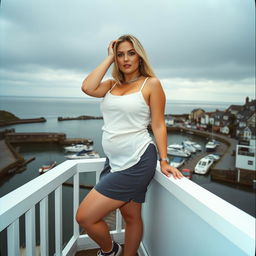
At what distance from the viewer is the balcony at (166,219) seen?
608 millimetres

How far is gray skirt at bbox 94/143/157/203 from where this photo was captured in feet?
3.24

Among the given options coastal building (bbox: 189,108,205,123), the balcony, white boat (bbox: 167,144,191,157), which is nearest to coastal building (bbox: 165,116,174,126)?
coastal building (bbox: 189,108,205,123)

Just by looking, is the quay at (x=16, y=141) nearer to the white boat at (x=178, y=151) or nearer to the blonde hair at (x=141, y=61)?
the white boat at (x=178, y=151)

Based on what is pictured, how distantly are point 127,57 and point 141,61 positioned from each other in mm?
93

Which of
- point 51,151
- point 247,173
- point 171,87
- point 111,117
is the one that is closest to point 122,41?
point 111,117

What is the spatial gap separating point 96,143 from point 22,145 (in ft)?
26.4

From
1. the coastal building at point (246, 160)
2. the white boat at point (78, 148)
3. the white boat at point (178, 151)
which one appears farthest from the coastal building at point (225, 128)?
the white boat at point (78, 148)

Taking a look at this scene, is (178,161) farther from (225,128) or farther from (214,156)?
(225,128)

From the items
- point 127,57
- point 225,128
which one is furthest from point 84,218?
point 225,128

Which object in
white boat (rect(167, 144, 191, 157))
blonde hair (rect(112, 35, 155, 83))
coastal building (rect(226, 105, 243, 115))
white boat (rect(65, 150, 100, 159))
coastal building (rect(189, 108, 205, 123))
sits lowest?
white boat (rect(167, 144, 191, 157))

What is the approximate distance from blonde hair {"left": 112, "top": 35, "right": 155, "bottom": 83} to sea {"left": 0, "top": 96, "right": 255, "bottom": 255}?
7.10 m

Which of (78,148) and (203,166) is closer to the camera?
(78,148)

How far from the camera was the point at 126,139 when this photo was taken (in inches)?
39.5

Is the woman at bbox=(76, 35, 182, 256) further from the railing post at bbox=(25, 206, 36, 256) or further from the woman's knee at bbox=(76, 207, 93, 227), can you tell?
the railing post at bbox=(25, 206, 36, 256)
